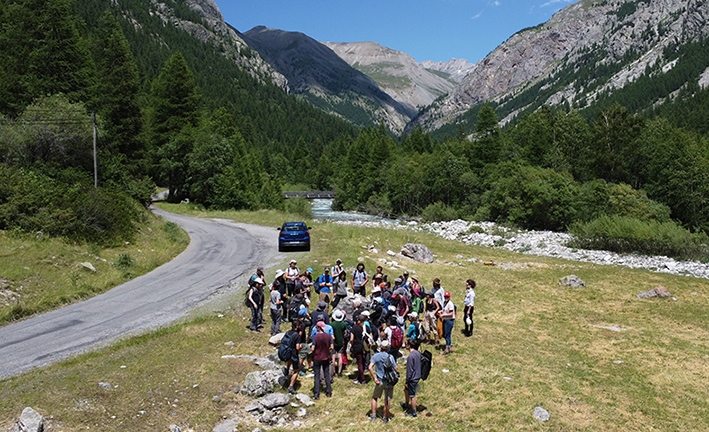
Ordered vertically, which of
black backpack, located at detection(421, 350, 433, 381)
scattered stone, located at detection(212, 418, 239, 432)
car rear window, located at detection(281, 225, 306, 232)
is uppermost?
car rear window, located at detection(281, 225, 306, 232)

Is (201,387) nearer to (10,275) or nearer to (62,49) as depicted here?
(10,275)

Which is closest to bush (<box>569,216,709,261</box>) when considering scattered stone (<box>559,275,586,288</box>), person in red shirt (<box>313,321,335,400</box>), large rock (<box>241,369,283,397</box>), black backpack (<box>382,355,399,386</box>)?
scattered stone (<box>559,275,586,288</box>)

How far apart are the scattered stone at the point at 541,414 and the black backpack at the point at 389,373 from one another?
3.72 meters

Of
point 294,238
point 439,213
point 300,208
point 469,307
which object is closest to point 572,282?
point 469,307

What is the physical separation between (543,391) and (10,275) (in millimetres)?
20474

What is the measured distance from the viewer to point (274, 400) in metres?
10.4

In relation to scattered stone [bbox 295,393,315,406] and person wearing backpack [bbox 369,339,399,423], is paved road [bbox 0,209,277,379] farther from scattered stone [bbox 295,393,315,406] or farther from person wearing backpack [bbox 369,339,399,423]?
person wearing backpack [bbox 369,339,399,423]

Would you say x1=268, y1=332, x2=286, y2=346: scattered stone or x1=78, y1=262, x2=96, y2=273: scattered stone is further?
x1=78, y1=262, x2=96, y2=273: scattered stone

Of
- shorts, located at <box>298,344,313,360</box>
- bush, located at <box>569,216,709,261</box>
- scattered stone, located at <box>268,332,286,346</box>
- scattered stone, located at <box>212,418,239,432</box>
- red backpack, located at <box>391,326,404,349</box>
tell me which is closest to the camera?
scattered stone, located at <box>212,418,239,432</box>

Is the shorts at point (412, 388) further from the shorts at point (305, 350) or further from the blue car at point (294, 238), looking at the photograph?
the blue car at point (294, 238)

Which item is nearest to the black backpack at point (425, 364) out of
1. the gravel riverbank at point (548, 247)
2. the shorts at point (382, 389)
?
the shorts at point (382, 389)

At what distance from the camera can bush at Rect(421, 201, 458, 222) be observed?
71.1 m

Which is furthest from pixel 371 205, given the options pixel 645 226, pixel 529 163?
pixel 645 226

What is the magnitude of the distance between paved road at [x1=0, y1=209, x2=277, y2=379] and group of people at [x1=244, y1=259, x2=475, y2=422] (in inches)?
174
